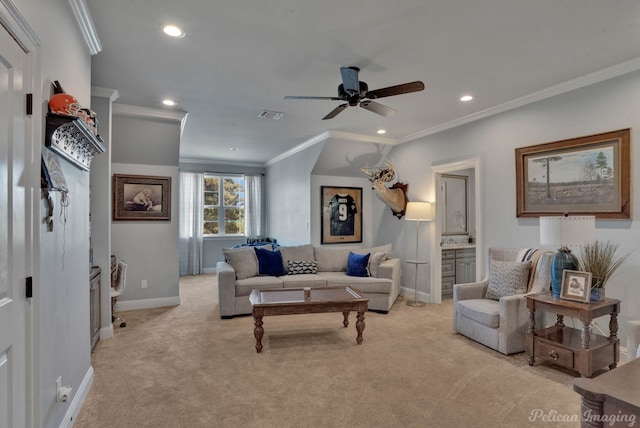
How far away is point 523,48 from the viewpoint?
273 cm

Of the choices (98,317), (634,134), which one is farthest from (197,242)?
(634,134)

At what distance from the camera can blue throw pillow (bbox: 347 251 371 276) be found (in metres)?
4.89

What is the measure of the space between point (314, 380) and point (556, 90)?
12.2 feet

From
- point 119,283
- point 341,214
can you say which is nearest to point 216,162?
point 341,214

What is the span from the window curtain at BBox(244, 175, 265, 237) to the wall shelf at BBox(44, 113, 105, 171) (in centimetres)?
577

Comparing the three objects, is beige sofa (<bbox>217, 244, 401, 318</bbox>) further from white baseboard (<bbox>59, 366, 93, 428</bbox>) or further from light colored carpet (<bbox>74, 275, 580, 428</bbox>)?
white baseboard (<bbox>59, 366, 93, 428</bbox>)

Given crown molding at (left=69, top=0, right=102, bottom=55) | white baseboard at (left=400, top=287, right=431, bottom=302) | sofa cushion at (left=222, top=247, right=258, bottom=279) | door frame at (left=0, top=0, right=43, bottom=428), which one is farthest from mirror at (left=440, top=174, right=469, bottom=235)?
door frame at (left=0, top=0, right=43, bottom=428)

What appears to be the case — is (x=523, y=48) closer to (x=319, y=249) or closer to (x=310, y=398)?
(x=310, y=398)

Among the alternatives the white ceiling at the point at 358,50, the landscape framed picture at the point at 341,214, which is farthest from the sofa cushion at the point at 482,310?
the landscape framed picture at the point at 341,214

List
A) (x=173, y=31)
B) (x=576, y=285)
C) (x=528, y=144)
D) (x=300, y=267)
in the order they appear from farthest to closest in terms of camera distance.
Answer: (x=300, y=267) < (x=528, y=144) < (x=576, y=285) < (x=173, y=31)

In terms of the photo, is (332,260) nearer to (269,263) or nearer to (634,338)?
(269,263)

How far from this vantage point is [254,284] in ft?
14.5

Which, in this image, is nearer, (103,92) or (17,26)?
(17,26)

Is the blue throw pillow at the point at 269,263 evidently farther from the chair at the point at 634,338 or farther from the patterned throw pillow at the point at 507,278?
the chair at the point at 634,338
